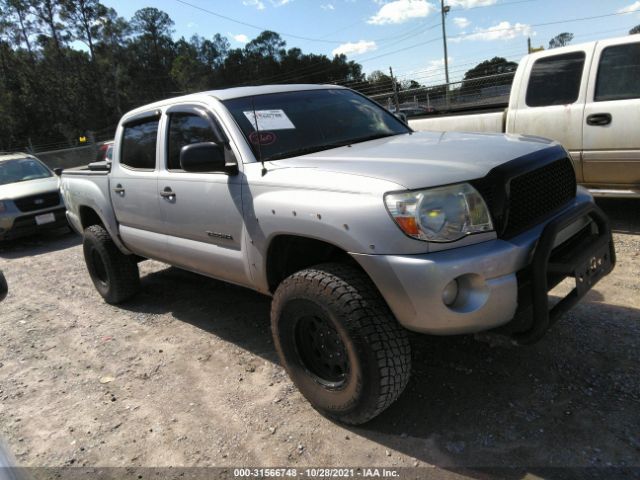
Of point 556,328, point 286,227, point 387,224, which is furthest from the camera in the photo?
point 556,328

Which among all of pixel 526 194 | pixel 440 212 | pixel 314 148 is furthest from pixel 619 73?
A: pixel 440 212

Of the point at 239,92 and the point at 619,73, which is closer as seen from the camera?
the point at 239,92

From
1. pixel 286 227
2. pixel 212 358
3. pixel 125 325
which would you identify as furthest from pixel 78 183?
pixel 286 227

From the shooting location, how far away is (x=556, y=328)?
3424 mm

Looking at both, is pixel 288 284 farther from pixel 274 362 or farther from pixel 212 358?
pixel 212 358

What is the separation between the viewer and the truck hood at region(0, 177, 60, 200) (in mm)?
8805

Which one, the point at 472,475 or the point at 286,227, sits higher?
the point at 286,227

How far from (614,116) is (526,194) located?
10.9 feet

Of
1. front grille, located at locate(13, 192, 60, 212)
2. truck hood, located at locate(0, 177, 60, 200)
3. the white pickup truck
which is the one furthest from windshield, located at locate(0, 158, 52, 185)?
the white pickup truck

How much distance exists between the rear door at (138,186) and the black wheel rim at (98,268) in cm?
77

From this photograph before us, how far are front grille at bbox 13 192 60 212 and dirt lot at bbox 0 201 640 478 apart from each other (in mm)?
4967

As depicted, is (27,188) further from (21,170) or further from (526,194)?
(526,194)

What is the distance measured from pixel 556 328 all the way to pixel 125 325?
140 inches

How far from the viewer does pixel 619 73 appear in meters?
5.06
